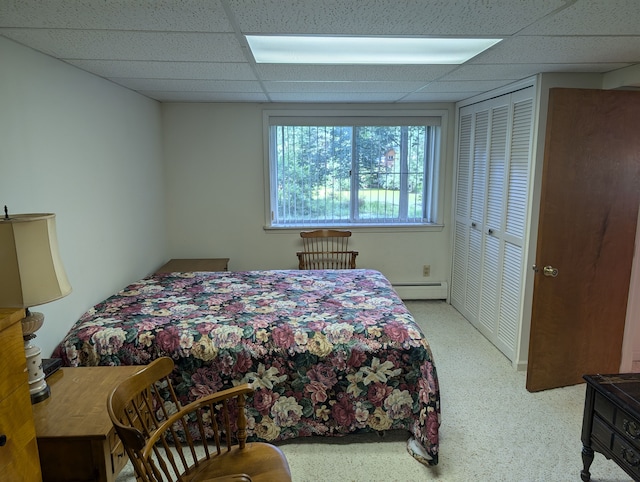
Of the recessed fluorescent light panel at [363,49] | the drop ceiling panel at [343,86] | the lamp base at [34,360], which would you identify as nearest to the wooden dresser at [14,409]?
the lamp base at [34,360]

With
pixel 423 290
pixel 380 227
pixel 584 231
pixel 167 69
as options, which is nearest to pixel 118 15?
pixel 167 69

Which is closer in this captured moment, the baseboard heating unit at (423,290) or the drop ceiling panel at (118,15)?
the drop ceiling panel at (118,15)

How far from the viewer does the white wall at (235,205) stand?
407 centimetres

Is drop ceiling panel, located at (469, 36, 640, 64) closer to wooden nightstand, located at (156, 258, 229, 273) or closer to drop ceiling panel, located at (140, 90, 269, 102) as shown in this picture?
drop ceiling panel, located at (140, 90, 269, 102)

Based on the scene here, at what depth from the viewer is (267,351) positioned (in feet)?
7.38

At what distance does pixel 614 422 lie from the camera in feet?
5.89

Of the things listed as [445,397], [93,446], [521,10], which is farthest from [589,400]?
[93,446]

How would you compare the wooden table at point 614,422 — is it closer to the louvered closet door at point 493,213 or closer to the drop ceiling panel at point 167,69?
the louvered closet door at point 493,213

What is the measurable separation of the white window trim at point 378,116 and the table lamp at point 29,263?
2.71 m

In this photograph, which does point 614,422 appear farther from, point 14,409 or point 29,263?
point 29,263

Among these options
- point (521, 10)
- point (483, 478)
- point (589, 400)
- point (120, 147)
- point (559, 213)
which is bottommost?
point (483, 478)

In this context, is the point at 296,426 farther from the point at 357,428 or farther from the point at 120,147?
the point at 120,147

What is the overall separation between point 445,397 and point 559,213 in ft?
4.50

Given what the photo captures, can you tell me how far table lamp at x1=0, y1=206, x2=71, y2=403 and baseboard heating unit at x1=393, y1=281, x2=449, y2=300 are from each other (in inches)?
137
